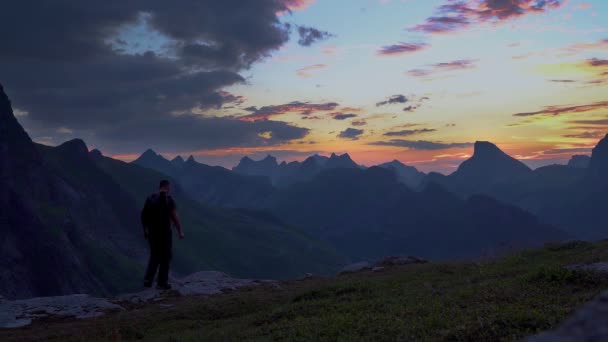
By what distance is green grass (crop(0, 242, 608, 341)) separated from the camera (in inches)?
399

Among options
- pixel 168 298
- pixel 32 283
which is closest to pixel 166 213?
pixel 168 298

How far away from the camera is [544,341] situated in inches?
131

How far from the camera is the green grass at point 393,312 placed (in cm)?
1014

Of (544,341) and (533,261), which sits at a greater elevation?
(544,341)

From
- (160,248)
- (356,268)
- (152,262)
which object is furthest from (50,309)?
(356,268)

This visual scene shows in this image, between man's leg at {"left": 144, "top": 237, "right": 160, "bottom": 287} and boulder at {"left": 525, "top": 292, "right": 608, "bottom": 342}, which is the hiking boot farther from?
boulder at {"left": 525, "top": 292, "right": 608, "bottom": 342}

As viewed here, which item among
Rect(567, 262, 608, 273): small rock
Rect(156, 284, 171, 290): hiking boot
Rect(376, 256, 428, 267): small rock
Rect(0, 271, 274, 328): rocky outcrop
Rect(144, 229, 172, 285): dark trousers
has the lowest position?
Rect(376, 256, 428, 267): small rock

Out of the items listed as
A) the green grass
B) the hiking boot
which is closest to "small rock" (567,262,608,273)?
the green grass

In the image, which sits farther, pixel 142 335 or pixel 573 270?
pixel 142 335

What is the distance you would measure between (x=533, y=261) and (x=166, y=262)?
55.8ft

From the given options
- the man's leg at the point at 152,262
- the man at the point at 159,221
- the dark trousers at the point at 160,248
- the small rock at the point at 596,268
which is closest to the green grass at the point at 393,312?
the small rock at the point at 596,268

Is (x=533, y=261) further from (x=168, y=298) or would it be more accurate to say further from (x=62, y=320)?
(x=62, y=320)

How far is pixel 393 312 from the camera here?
12375 millimetres

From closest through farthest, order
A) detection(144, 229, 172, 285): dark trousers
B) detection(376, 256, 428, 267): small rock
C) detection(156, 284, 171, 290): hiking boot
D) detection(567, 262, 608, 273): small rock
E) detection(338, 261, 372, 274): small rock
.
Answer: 1. detection(567, 262, 608, 273): small rock
2. detection(144, 229, 172, 285): dark trousers
3. detection(156, 284, 171, 290): hiking boot
4. detection(338, 261, 372, 274): small rock
5. detection(376, 256, 428, 267): small rock
